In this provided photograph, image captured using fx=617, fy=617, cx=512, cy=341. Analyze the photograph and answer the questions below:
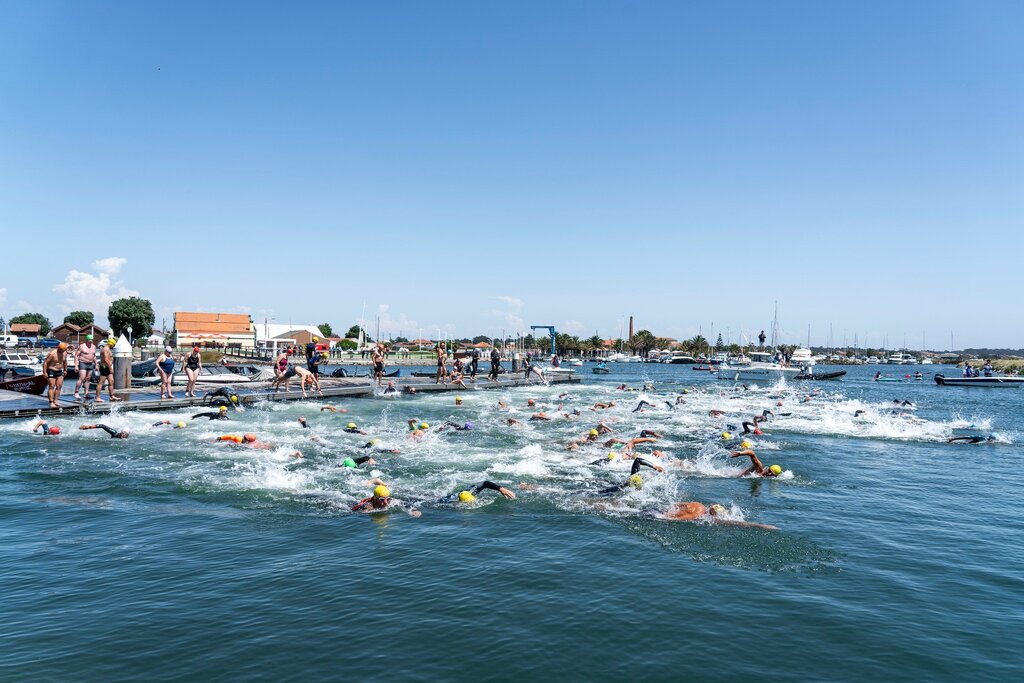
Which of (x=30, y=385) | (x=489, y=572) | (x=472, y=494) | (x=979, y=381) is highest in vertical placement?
(x=30, y=385)

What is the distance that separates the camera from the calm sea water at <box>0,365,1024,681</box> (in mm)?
6617

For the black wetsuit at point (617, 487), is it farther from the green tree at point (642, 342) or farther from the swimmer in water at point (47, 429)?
the green tree at point (642, 342)

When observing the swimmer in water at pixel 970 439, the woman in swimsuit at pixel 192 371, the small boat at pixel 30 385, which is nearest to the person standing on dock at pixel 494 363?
the woman in swimsuit at pixel 192 371

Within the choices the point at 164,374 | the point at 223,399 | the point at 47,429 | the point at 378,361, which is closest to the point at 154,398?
the point at 164,374

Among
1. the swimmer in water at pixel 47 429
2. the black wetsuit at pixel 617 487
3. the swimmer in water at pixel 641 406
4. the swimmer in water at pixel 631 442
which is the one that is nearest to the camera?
the black wetsuit at pixel 617 487

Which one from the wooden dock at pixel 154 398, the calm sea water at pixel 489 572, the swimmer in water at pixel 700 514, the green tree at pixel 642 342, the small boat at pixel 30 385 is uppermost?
the green tree at pixel 642 342

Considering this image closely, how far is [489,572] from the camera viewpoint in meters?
8.98

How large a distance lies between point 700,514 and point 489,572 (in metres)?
4.97

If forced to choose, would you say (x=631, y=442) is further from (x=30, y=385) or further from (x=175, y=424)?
(x=30, y=385)

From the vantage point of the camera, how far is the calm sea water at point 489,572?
21.7ft

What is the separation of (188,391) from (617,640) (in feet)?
84.9

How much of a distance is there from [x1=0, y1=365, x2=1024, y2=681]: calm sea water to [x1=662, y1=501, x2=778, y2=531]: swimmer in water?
391 mm

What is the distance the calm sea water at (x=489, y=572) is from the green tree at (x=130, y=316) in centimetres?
11312

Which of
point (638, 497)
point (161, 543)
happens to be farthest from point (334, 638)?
point (638, 497)
